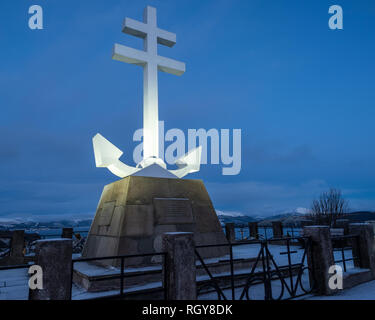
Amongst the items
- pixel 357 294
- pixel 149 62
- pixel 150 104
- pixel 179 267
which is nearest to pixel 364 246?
pixel 357 294

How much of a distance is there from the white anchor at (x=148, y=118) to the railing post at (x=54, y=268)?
4117 millimetres

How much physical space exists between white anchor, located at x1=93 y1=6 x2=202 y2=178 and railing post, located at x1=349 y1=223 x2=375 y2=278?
471cm

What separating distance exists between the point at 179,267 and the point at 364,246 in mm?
5429

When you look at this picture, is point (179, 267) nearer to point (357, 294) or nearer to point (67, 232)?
point (357, 294)

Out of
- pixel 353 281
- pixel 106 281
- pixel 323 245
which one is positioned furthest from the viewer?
pixel 353 281

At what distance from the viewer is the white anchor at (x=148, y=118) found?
780 cm

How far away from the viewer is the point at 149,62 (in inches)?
347

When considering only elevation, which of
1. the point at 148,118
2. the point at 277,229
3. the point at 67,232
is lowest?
the point at 277,229

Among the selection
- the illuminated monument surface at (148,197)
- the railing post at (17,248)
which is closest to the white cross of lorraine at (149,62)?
the illuminated monument surface at (148,197)

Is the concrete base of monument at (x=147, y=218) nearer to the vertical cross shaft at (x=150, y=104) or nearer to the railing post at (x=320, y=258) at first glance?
the vertical cross shaft at (x=150, y=104)

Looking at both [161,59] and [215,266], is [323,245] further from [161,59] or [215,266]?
[161,59]
